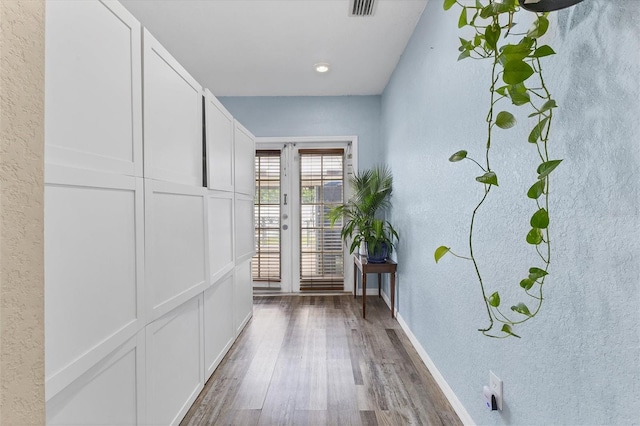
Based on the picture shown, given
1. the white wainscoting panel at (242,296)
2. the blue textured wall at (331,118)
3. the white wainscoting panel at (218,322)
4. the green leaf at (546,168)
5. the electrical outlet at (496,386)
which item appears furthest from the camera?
the blue textured wall at (331,118)

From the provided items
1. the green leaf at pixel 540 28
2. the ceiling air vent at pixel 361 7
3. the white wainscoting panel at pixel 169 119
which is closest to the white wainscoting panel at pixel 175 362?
the white wainscoting panel at pixel 169 119

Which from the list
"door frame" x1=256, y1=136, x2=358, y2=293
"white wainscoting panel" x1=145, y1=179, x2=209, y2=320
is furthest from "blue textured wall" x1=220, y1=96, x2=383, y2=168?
"white wainscoting panel" x1=145, y1=179, x2=209, y2=320

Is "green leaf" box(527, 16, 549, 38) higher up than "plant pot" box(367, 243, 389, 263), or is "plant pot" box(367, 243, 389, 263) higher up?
"green leaf" box(527, 16, 549, 38)

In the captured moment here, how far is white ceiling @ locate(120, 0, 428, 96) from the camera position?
7.82 feet

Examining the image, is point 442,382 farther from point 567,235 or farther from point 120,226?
point 120,226

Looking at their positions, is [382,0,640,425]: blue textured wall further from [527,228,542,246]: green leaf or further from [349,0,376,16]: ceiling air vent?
[349,0,376,16]: ceiling air vent

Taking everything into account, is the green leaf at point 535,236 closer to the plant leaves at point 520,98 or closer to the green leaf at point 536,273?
the green leaf at point 536,273

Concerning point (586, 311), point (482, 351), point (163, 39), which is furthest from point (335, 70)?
point (586, 311)

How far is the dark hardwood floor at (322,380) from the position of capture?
1.75 metres

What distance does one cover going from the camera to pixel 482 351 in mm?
1480

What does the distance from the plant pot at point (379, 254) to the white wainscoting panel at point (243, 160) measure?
1315mm

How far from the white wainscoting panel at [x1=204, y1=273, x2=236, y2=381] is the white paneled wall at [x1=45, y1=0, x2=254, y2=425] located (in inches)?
1.4

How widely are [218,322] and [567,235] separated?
6.75 feet

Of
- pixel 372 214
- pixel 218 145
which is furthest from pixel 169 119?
pixel 372 214
